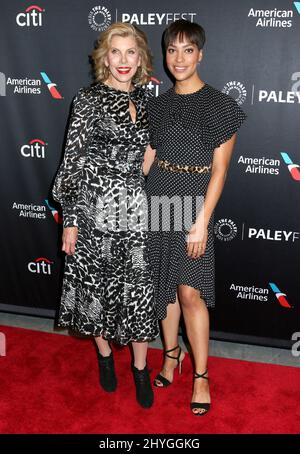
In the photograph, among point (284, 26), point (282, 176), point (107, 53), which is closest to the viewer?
point (107, 53)

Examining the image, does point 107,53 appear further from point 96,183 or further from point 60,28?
point 60,28

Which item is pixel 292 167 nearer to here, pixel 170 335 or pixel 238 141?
pixel 238 141

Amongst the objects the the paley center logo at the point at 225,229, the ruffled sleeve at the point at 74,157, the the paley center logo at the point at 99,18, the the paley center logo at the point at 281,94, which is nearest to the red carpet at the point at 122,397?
the the paley center logo at the point at 225,229

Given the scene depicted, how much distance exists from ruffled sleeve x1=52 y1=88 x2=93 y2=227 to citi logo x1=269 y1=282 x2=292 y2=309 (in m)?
1.38

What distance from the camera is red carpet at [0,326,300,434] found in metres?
2.31

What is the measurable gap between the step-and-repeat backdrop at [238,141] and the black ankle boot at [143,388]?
0.81 meters

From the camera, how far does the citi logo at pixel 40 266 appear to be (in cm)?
333

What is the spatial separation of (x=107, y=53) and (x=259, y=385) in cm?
189

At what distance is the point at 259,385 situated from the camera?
8.75 ft

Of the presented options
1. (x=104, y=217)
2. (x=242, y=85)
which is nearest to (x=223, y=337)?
(x=104, y=217)

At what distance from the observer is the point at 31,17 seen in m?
2.95

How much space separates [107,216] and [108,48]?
751mm

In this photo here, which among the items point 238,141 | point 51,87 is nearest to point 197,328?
point 238,141

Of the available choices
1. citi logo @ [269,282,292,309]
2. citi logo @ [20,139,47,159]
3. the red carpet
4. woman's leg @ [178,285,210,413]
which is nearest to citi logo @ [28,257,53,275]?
the red carpet
